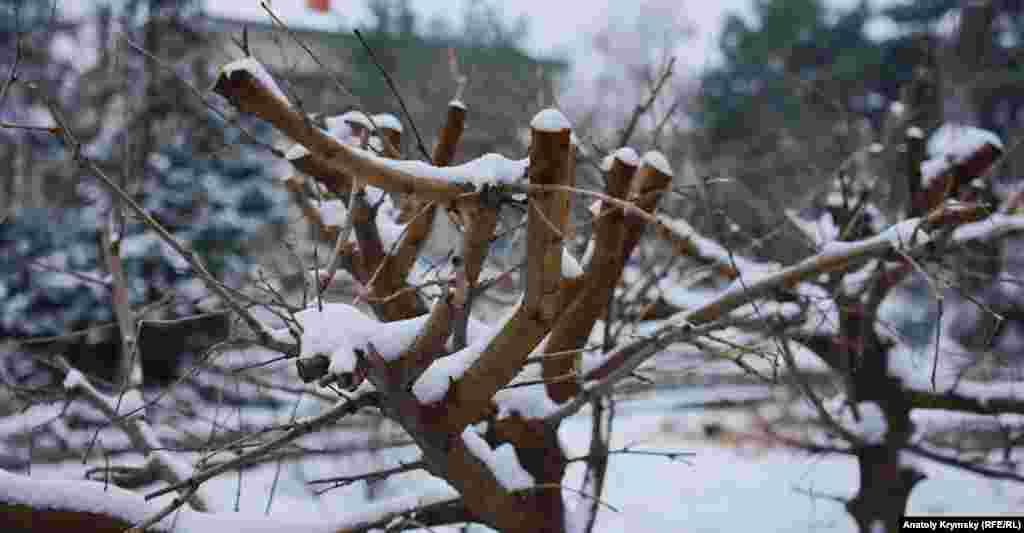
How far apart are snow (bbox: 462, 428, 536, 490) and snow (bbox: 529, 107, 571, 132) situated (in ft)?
3.33

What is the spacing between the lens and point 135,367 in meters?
3.41

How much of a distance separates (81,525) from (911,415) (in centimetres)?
348

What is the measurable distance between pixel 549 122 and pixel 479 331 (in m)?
1.11

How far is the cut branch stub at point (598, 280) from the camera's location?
235cm

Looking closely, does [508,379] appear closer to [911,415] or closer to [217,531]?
[217,531]

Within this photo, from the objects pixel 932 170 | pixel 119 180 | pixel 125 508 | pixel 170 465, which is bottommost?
pixel 125 508

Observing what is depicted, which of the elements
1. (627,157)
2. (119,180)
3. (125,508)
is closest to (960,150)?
(627,157)

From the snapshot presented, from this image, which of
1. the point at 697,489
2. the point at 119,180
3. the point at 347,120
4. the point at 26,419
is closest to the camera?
the point at 347,120

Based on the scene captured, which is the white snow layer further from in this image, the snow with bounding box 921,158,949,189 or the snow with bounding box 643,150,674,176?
the snow with bounding box 643,150,674,176

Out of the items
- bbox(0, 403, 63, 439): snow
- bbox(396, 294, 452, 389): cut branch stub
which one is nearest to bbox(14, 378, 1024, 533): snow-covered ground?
bbox(0, 403, 63, 439): snow

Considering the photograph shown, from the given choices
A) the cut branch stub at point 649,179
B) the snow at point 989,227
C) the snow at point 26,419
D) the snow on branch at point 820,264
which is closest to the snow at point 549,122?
the cut branch stub at point 649,179

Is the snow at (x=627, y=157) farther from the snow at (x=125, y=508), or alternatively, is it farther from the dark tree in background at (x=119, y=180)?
the dark tree in background at (x=119, y=180)

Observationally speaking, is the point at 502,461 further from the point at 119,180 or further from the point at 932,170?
the point at 119,180

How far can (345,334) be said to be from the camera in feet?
5.89
